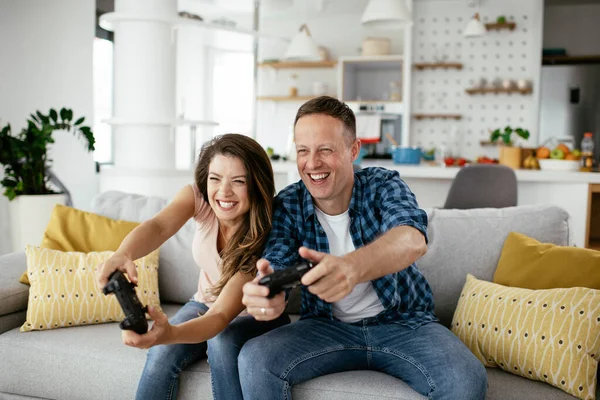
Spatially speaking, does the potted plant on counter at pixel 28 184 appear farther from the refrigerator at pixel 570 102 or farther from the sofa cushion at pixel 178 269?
the refrigerator at pixel 570 102

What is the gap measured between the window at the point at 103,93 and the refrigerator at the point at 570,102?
4718 millimetres

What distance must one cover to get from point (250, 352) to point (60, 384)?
75cm

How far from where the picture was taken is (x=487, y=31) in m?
7.34

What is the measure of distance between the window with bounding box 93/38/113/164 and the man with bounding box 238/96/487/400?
4.27 metres

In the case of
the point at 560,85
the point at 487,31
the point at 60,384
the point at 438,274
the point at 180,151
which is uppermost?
the point at 487,31

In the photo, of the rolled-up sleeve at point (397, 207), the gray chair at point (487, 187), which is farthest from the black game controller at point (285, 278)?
the gray chair at point (487, 187)

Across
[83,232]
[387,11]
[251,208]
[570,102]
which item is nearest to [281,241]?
[251,208]

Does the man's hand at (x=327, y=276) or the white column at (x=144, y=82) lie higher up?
the white column at (x=144, y=82)

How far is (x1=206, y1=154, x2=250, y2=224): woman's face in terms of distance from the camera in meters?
1.82

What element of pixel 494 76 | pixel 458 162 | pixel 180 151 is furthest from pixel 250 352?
pixel 494 76

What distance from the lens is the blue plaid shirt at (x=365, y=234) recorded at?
5.82ft

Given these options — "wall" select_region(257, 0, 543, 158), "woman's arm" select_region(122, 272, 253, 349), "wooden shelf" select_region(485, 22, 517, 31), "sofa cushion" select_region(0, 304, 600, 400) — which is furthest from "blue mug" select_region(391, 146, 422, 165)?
"woman's arm" select_region(122, 272, 253, 349)

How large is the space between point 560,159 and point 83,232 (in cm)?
348

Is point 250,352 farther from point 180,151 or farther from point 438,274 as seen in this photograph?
point 180,151
